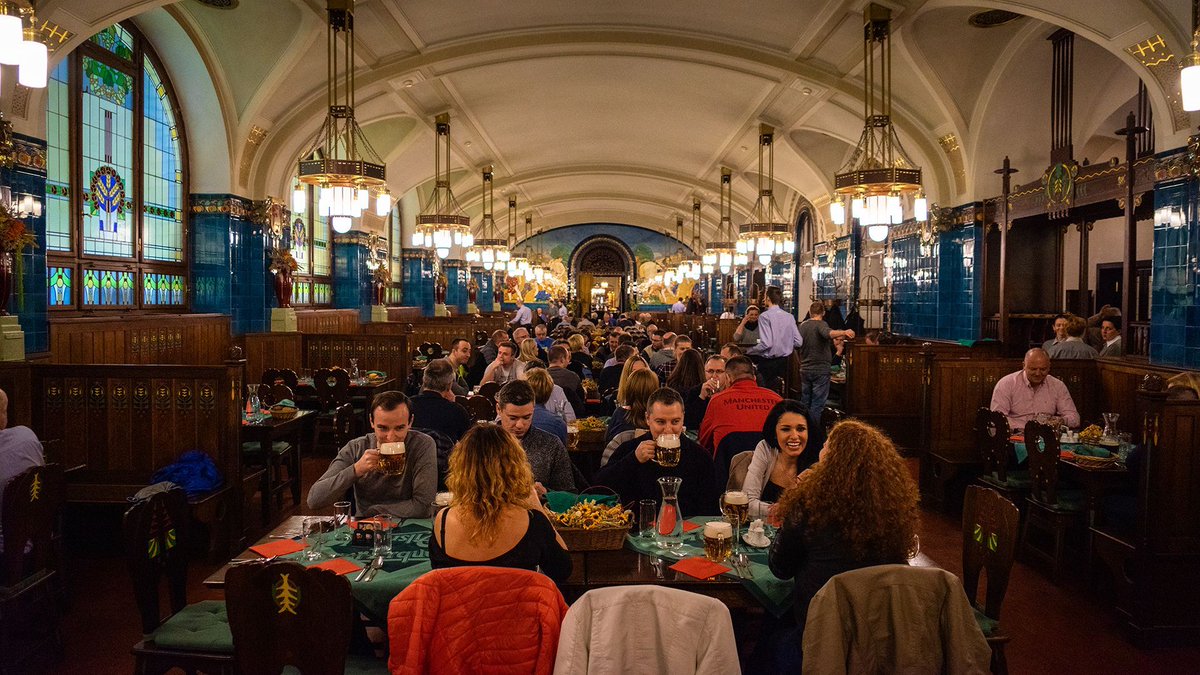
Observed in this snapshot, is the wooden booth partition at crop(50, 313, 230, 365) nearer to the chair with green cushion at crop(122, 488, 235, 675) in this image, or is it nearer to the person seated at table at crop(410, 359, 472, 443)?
the person seated at table at crop(410, 359, 472, 443)

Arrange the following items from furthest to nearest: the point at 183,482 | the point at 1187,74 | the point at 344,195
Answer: the point at 344,195, the point at 183,482, the point at 1187,74

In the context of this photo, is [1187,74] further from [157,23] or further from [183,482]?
[157,23]

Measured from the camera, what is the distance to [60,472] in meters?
3.76

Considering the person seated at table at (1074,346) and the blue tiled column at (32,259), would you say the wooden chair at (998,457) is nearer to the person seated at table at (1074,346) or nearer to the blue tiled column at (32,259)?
the person seated at table at (1074,346)

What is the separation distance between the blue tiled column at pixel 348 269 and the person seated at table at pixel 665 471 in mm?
13819

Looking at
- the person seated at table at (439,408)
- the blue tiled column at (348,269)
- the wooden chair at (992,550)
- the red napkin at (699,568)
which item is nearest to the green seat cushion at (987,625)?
the wooden chair at (992,550)

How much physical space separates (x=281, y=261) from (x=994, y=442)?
10189 millimetres

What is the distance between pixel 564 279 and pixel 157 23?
25.8 metres

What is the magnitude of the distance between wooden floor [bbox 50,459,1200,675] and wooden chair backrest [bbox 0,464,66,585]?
536 mm

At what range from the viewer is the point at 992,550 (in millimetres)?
2854

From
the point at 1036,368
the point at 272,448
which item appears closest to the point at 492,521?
the point at 272,448

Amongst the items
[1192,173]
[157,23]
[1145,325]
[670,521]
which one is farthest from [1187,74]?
[157,23]

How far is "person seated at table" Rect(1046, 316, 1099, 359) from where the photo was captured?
7.64 meters

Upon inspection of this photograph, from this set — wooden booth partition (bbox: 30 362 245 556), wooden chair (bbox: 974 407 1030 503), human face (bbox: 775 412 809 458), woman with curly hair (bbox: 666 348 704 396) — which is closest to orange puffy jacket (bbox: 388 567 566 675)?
human face (bbox: 775 412 809 458)
